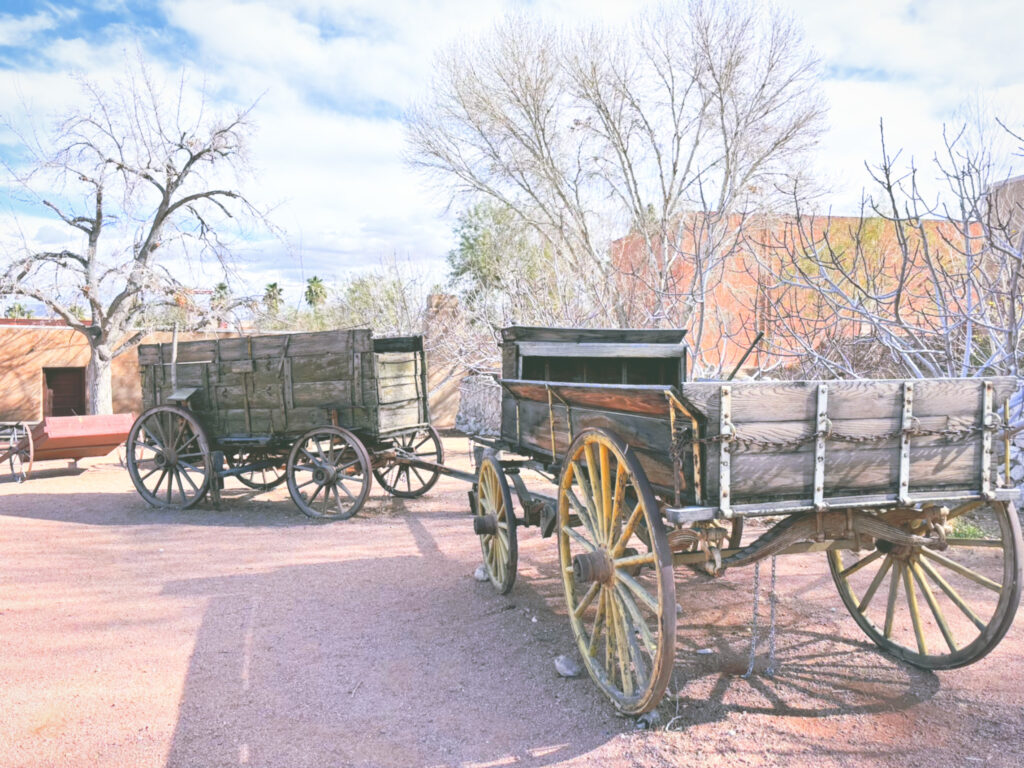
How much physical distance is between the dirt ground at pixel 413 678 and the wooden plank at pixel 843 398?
1.34 meters

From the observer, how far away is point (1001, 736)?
3.10m

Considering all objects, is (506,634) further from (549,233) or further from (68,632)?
(549,233)

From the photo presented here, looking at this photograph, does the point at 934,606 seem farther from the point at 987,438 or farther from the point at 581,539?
the point at 581,539

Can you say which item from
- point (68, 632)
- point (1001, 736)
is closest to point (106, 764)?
point (68, 632)

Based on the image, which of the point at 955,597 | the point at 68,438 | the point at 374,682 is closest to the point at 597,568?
the point at 374,682

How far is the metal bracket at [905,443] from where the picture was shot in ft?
9.96

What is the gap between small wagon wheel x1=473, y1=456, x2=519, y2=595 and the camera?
4.86 m

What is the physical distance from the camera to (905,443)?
3.05 metres

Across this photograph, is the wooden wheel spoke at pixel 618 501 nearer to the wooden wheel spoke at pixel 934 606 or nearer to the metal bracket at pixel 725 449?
the metal bracket at pixel 725 449

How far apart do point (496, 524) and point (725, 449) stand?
2.47 metres

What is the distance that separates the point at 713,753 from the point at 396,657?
72.2 inches

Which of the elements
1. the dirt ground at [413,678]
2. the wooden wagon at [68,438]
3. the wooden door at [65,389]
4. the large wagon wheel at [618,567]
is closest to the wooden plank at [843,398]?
the large wagon wheel at [618,567]

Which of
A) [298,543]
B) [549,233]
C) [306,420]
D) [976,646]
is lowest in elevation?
[298,543]

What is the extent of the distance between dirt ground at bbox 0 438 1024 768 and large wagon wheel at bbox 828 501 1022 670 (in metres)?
0.16
